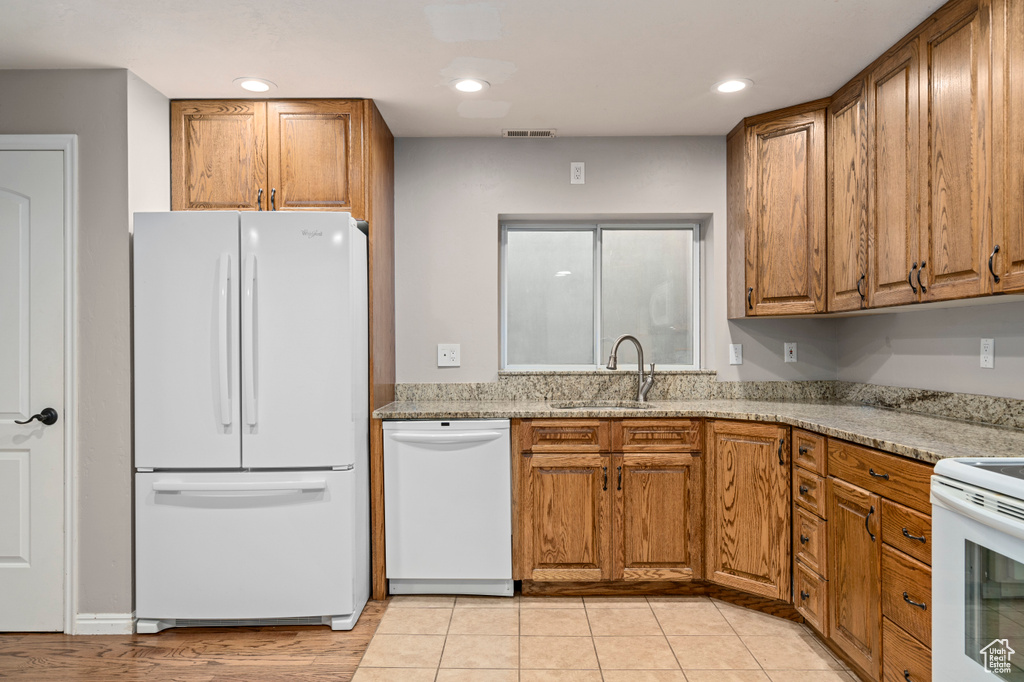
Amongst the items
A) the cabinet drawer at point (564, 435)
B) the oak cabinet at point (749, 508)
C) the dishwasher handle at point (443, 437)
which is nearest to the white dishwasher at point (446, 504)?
the dishwasher handle at point (443, 437)

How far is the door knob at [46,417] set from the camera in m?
2.41

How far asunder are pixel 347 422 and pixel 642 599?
1629mm

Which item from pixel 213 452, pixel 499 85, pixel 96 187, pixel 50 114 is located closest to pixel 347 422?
pixel 213 452

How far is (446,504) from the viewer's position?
2.75m

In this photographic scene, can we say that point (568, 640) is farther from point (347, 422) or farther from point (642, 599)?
point (347, 422)

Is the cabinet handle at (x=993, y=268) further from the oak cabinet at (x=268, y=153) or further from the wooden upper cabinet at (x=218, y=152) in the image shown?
the wooden upper cabinet at (x=218, y=152)

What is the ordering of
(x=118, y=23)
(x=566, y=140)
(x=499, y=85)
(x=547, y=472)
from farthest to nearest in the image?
1. (x=566, y=140)
2. (x=547, y=472)
3. (x=499, y=85)
4. (x=118, y=23)

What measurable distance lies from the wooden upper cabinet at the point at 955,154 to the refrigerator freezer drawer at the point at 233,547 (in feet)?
8.13

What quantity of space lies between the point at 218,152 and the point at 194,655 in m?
2.17

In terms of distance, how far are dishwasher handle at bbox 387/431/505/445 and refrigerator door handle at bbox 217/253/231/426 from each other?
2.36ft

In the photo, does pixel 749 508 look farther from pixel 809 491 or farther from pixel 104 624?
pixel 104 624

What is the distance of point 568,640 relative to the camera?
2379mm

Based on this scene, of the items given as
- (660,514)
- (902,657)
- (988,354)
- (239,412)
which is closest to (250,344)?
(239,412)

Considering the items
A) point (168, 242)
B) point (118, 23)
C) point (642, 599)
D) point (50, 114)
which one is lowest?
point (642, 599)
